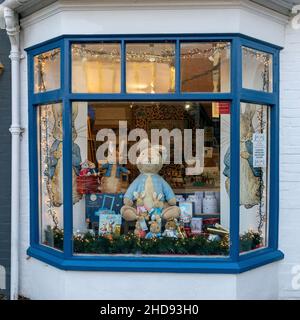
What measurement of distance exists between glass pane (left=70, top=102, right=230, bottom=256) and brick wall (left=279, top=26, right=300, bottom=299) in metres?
0.77

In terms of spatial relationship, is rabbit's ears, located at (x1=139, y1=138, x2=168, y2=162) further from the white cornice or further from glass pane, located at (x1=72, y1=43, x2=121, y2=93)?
the white cornice

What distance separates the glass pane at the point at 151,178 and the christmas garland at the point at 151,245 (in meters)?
0.01

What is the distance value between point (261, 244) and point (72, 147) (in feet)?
8.08

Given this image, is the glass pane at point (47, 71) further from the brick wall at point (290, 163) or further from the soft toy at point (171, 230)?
the brick wall at point (290, 163)

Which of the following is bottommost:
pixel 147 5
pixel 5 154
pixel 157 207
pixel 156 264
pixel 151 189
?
pixel 156 264

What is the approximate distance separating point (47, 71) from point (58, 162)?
1.06 m

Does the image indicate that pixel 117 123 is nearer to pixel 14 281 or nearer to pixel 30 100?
pixel 30 100

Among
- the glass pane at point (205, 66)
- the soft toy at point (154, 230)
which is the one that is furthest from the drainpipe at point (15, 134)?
the glass pane at point (205, 66)

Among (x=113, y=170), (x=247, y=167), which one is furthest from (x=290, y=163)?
(x=113, y=170)

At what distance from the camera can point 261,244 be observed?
579cm

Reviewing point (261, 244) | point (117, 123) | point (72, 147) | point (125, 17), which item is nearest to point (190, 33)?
point (125, 17)

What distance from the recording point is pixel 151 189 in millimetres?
5797

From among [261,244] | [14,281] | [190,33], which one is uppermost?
[190,33]

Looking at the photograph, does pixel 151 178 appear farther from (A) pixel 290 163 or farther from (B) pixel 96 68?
(A) pixel 290 163
